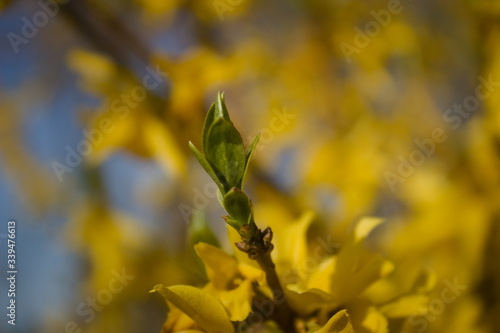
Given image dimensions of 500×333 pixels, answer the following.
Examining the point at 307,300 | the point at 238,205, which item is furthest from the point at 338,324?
the point at 238,205

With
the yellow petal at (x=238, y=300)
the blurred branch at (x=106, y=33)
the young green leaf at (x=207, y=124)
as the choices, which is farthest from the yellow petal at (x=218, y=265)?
the blurred branch at (x=106, y=33)

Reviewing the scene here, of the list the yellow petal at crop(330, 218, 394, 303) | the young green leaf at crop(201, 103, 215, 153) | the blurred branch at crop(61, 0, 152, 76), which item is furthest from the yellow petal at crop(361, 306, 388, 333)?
the blurred branch at crop(61, 0, 152, 76)

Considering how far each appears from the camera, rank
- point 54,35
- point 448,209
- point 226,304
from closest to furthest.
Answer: point 226,304
point 448,209
point 54,35

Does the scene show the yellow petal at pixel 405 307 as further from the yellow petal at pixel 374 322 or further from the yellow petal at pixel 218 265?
the yellow petal at pixel 218 265

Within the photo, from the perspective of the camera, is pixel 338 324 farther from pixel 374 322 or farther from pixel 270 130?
pixel 270 130

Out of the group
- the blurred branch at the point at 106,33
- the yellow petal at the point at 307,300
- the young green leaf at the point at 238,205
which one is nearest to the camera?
the young green leaf at the point at 238,205

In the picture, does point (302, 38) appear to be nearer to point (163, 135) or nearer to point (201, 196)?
point (201, 196)

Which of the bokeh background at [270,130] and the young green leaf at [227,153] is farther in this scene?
the bokeh background at [270,130]

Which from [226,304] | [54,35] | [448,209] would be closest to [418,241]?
[448,209]
